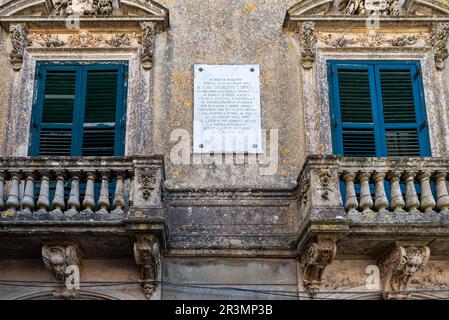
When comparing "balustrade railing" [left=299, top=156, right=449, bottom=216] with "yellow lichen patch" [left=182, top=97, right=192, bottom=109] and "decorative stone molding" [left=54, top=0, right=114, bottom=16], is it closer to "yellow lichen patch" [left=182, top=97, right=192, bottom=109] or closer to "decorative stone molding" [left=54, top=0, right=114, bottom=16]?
"yellow lichen patch" [left=182, top=97, right=192, bottom=109]

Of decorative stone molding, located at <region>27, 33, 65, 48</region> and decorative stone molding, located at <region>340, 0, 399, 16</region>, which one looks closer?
decorative stone molding, located at <region>27, 33, 65, 48</region>

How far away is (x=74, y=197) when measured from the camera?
10.9 metres

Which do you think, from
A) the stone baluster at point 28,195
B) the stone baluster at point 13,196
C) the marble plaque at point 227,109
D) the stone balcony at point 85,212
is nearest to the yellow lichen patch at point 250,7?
the marble plaque at point 227,109

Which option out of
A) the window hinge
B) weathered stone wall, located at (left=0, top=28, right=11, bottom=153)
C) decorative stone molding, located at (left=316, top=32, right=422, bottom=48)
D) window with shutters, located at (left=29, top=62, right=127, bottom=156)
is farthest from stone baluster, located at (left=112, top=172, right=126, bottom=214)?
the window hinge

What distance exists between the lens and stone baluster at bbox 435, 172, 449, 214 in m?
11.0

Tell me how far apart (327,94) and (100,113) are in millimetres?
3359

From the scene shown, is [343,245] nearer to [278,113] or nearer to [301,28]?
[278,113]

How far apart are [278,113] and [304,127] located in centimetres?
45

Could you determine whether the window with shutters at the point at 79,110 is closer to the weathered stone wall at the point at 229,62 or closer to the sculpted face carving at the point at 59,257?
the weathered stone wall at the point at 229,62

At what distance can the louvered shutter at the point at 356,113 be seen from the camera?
1235 cm

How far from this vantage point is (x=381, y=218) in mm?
10812

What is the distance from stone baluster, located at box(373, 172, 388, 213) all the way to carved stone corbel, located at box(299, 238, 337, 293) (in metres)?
0.79

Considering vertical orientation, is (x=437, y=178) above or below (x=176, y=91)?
below
